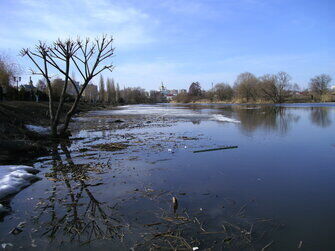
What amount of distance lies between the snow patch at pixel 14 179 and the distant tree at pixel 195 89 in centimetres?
14460

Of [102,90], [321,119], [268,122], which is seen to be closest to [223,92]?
[102,90]

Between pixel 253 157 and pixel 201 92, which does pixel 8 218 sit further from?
pixel 201 92

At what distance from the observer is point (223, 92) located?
379 ft

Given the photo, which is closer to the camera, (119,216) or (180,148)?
(119,216)

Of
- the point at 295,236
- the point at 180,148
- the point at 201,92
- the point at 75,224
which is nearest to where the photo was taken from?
the point at 295,236

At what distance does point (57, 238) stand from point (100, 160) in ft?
17.4

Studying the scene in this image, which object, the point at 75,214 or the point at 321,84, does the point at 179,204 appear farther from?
the point at 321,84

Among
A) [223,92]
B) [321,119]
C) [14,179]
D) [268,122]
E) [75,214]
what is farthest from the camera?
[223,92]

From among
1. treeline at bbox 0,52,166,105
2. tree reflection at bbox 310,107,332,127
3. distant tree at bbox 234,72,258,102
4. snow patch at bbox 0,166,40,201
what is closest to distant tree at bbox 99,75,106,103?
treeline at bbox 0,52,166,105

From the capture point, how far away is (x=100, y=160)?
29.9 feet

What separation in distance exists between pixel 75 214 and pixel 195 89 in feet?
493

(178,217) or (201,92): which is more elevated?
(201,92)

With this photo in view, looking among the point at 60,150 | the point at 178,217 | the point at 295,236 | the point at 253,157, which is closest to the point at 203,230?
the point at 178,217

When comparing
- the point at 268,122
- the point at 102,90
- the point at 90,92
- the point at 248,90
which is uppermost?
the point at 102,90
